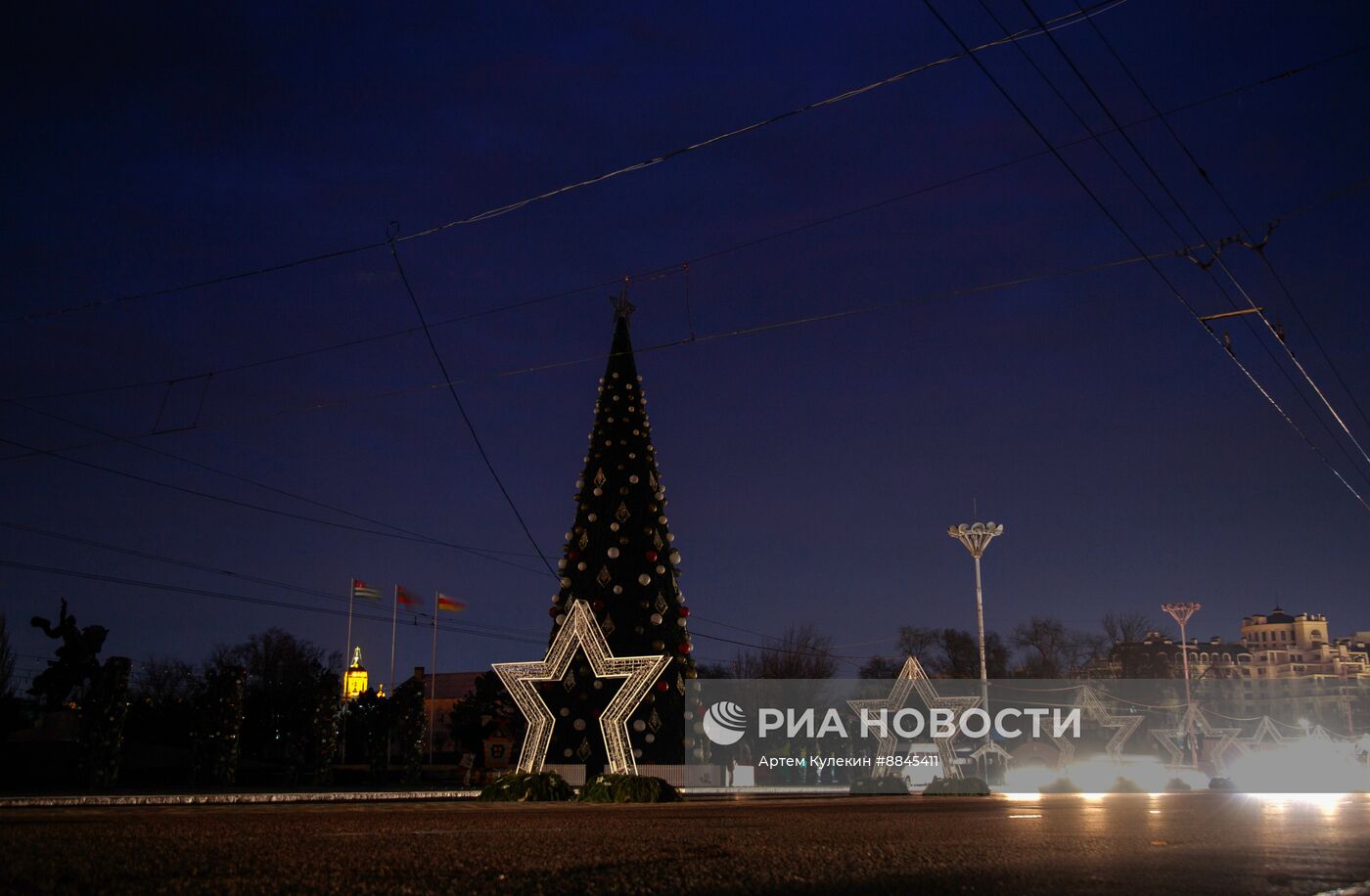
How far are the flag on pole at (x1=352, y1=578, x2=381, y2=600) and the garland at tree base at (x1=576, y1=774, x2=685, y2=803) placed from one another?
29403mm

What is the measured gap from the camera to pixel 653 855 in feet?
28.2

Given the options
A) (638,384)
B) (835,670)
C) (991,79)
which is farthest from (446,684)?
(991,79)

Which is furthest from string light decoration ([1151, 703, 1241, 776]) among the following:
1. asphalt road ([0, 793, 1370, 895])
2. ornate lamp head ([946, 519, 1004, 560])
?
asphalt road ([0, 793, 1370, 895])

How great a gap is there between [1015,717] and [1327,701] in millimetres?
99157

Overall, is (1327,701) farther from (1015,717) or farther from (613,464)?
(613,464)

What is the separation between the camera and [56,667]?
3192 cm

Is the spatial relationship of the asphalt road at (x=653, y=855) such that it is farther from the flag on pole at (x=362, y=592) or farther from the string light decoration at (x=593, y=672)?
the flag on pole at (x=362, y=592)

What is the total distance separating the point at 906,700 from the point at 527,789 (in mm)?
18209

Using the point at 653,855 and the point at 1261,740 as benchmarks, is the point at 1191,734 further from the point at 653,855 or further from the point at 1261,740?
the point at 653,855

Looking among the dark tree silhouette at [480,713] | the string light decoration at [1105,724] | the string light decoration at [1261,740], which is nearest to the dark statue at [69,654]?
the dark tree silhouette at [480,713]

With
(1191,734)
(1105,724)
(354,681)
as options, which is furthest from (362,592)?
(1191,734)

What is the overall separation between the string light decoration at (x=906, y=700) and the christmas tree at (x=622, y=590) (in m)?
8.92

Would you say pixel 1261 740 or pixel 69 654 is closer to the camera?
pixel 69 654

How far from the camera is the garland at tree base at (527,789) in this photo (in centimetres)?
2369
